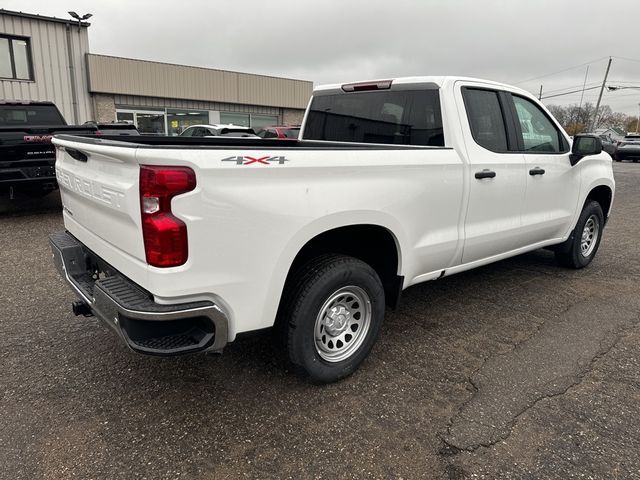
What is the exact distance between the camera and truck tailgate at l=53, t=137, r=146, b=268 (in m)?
2.21

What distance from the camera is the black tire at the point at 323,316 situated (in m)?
A: 2.70

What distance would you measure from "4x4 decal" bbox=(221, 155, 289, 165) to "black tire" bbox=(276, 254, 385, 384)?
0.69 m

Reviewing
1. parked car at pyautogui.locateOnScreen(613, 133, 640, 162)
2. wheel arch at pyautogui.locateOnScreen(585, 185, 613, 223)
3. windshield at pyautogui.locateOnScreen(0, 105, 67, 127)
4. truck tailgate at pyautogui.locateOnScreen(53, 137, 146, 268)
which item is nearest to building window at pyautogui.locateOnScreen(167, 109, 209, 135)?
windshield at pyautogui.locateOnScreen(0, 105, 67, 127)

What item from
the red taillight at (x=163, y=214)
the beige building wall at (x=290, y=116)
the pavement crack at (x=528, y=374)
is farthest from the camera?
the beige building wall at (x=290, y=116)

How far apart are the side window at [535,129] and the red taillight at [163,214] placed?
10.4 feet

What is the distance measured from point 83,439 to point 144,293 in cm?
87

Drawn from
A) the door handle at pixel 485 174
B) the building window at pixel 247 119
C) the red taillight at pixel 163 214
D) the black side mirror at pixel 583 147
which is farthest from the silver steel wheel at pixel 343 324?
the building window at pixel 247 119

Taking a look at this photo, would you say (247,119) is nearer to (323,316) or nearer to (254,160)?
(323,316)

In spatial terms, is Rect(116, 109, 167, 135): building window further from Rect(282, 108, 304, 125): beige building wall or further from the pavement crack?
the pavement crack

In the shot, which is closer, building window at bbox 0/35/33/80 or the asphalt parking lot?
the asphalt parking lot

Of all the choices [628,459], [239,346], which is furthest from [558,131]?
[239,346]

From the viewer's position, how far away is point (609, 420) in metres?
2.69

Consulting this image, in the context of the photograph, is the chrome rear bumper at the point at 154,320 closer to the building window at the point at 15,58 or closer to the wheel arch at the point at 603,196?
the wheel arch at the point at 603,196

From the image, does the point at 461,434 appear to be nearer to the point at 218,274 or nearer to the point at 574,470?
the point at 574,470
